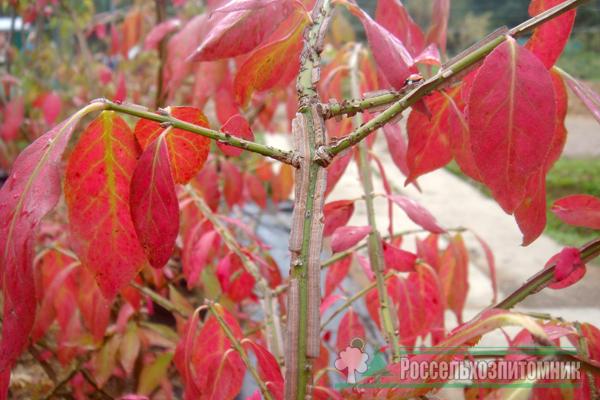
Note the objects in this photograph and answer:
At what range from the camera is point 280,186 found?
80.2 inches

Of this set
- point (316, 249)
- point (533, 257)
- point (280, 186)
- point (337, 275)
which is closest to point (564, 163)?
point (533, 257)

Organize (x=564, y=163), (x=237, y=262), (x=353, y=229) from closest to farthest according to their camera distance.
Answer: (x=353, y=229) < (x=237, y=262) < (x=564, y=163)

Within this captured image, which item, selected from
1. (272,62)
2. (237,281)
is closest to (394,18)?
(272,62)

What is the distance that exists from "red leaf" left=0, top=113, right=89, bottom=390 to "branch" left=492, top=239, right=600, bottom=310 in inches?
12.7

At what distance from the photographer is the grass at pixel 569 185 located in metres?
2.39

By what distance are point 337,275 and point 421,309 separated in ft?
0.73

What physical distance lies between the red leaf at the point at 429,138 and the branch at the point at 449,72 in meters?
0.14

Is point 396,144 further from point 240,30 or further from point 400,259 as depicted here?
point 240,30

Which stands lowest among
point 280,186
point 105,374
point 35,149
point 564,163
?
point 105,374

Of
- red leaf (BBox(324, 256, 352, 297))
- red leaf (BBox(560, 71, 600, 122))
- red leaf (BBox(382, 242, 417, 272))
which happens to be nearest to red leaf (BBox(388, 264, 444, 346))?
red leaf (BBox(382, 242, 417, 272))

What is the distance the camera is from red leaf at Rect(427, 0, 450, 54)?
0.67 metres

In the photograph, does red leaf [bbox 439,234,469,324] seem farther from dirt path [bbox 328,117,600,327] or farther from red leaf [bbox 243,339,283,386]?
red leaf [bbox 243,339,283,386]

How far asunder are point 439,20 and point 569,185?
9.15 ft

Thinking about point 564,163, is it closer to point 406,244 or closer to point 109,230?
point 406,244
